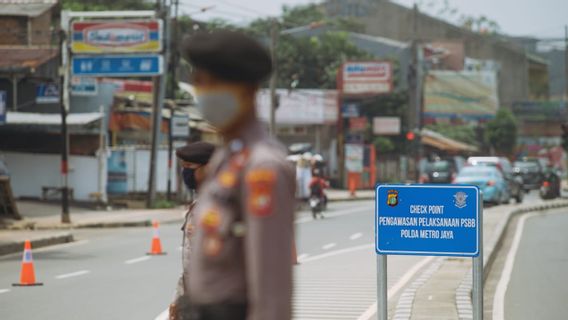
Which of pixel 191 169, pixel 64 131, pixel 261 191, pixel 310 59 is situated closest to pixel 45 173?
pixel 64 131

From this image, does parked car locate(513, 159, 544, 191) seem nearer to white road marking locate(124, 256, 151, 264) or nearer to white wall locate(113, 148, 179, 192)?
white wall locate(113, 148, 179, 192)

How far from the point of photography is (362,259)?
66.1 ft

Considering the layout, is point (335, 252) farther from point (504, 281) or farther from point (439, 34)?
point (439, 34)

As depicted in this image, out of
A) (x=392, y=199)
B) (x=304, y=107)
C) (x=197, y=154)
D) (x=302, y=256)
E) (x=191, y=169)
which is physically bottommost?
(x=302, y=256)

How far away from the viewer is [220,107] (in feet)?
13.0

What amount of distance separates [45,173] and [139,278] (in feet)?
73.9

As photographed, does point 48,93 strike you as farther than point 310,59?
No

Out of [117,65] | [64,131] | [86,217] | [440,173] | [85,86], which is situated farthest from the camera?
[440,173]

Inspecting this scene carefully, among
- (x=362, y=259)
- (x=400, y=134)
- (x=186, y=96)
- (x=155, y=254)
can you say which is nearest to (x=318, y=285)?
(x=362, y=259)

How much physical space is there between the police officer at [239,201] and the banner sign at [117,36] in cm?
3368

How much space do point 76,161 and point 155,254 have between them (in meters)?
17.9

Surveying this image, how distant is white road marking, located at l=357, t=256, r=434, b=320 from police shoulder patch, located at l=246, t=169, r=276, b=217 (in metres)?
8.79

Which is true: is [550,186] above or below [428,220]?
below

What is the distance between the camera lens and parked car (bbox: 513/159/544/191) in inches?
2415
